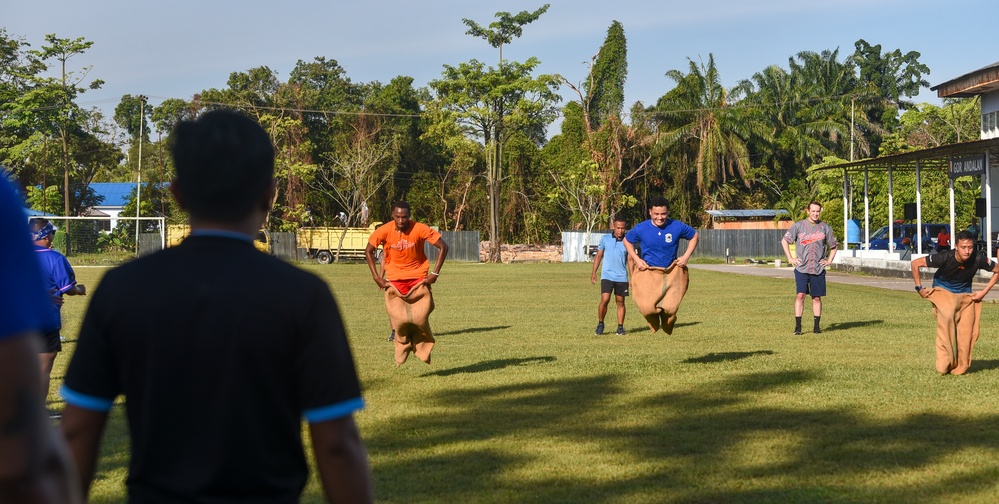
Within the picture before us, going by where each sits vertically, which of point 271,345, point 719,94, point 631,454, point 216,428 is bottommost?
point 631,454

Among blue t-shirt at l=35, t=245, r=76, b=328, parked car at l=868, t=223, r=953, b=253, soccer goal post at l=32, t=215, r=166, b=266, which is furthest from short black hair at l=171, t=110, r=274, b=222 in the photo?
soccer goal post at l=32, t=215, r=166, b=266

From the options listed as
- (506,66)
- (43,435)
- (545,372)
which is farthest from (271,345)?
(506,66)

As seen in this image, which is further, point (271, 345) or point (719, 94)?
point (719, 94)

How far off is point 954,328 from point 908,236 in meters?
37.7

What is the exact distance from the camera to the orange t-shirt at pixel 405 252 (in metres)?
13.0

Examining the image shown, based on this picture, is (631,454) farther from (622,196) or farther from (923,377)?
(622,196)

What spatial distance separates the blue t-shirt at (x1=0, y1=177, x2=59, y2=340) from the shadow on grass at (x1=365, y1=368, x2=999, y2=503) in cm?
512

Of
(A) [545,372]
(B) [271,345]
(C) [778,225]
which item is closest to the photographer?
(B) [271,345]

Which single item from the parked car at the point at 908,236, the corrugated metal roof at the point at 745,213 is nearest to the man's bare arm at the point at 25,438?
the parked car at the point at 908,236

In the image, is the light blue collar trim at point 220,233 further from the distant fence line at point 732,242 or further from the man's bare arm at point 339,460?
the distant fence line at point 732,242

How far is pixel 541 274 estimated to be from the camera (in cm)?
4453

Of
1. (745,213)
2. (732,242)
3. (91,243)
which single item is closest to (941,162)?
(732,242)

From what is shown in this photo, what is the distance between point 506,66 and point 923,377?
54.6 m

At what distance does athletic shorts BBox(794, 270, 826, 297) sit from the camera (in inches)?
703
